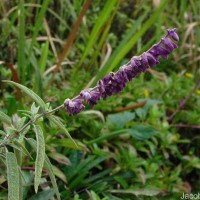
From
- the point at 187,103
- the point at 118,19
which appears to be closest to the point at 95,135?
the point at 187,103

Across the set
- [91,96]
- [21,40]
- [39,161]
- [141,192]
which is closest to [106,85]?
[91,96]

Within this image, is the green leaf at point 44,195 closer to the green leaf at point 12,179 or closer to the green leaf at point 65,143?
the green leaf at point 65,143

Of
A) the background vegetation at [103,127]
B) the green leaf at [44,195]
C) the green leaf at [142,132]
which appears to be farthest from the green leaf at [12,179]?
the green leaf at [142,132]

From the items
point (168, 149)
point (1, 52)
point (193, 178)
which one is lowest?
point (193, 178)

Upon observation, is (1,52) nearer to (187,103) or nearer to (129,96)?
(129,96)

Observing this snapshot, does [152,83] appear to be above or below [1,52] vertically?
below

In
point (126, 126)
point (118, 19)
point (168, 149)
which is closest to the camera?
point (126, 126)
